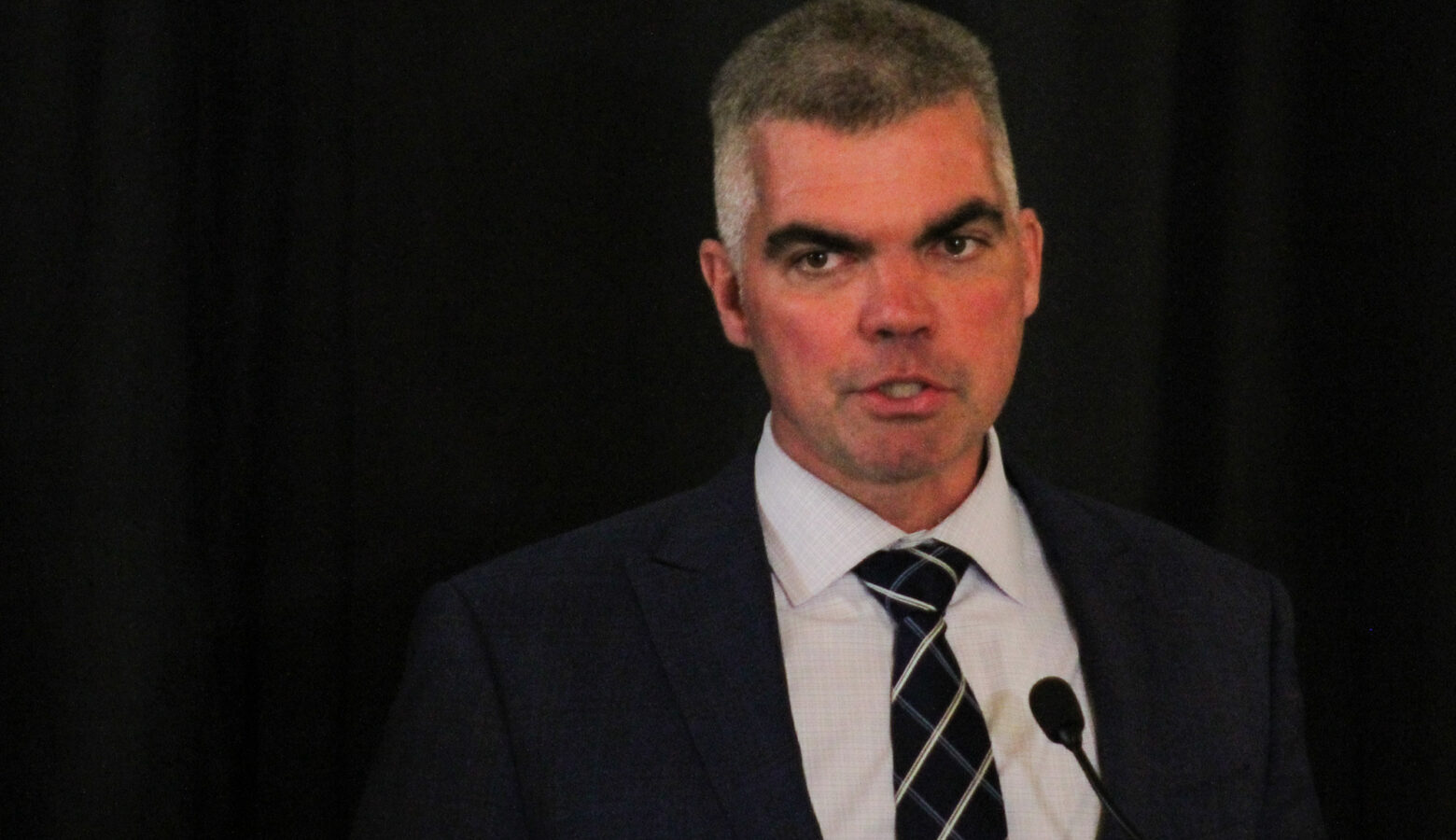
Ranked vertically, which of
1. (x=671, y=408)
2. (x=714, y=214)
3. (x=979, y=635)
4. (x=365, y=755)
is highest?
(x=714, y=214)

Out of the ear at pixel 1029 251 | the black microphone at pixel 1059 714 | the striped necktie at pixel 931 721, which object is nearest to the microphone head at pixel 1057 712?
the black microphone at pixel 1059 714

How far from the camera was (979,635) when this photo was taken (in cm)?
185

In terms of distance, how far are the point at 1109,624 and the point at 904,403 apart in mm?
333

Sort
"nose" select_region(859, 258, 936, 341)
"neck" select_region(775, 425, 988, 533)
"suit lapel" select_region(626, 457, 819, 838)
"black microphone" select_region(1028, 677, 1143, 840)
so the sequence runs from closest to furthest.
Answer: "black microphone" select_region(1028, 677, 1143, 840)
"suit lapel" select_region(626, 457, 819, 838)
"nose" select_region(859, 258, 936, 341)
"neck" select_region(775, 425, 988, 533)

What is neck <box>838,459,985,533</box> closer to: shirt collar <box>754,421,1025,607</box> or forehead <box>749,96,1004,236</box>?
shirt collar <box>754,421,1025,607</box>

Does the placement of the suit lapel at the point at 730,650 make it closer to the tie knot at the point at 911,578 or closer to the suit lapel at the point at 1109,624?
the tie knot at the point at 911,578

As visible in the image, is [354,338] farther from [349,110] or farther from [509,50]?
[509,50]

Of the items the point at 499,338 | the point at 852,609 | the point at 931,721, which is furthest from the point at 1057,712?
the point at 499,338

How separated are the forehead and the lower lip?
6.6 inches

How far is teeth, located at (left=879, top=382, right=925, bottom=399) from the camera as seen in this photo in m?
1.79

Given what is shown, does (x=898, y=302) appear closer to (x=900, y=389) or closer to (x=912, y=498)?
(x=900, y=389)

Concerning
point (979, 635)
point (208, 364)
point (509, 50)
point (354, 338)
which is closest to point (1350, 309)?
point (979, 635)

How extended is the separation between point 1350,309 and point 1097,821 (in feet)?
2.96

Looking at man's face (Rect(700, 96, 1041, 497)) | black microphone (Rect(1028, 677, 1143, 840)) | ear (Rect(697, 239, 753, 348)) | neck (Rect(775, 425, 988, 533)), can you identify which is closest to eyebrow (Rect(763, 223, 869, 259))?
man's face (Rect(700, 96, 1041, 497))
